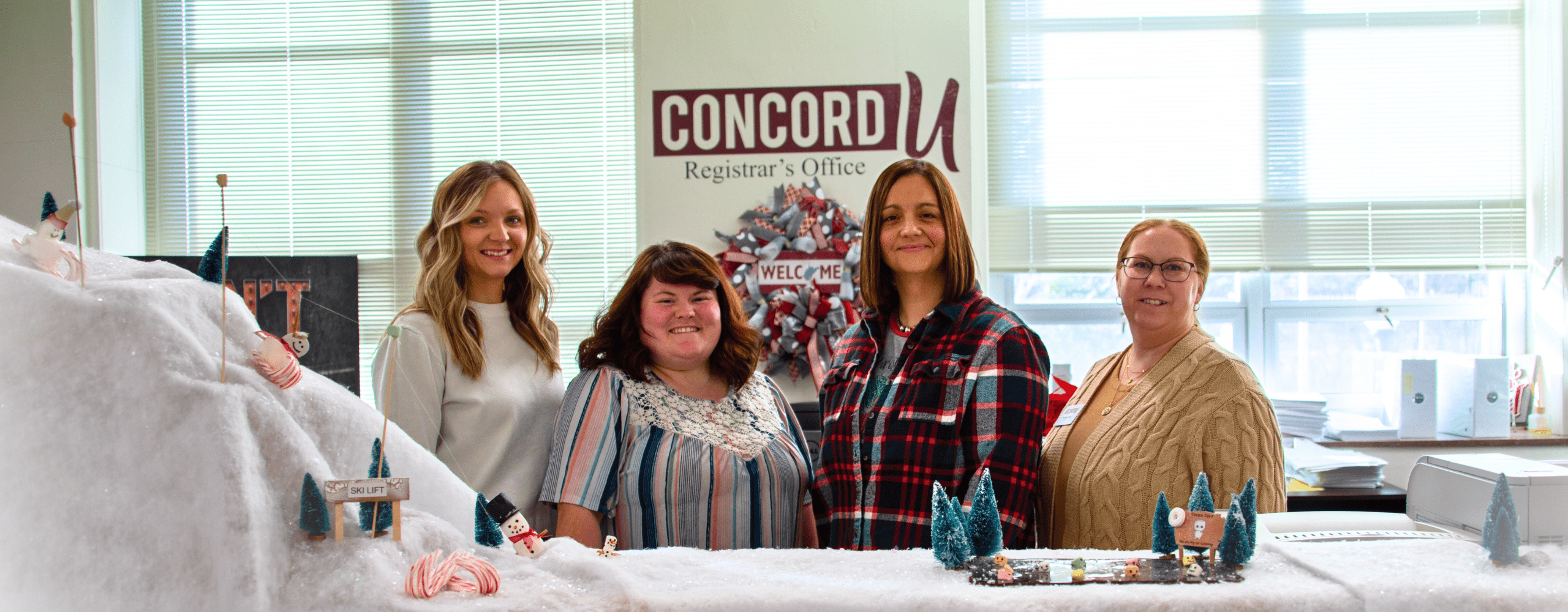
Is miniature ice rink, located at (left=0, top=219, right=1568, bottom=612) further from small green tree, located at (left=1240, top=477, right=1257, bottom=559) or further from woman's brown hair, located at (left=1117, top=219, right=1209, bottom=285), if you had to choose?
woman's brown hair, located at (left=1117, top=219, right=1209, bottom=285)

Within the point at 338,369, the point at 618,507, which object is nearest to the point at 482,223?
the point at 618,507

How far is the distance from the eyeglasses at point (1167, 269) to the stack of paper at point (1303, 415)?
1.82m

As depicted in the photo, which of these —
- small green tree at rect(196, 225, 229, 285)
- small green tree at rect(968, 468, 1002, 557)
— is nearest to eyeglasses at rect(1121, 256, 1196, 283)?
small green tree at rect(968, 468, 1002, 557)

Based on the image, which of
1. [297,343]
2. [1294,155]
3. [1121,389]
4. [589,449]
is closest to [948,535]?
[297,343]

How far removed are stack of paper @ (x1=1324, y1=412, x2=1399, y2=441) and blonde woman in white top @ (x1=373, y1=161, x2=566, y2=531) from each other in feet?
10.4

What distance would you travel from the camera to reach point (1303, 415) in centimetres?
318

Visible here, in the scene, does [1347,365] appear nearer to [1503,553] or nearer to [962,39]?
[962,39]

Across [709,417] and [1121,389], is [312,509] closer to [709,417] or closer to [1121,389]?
[709,417]

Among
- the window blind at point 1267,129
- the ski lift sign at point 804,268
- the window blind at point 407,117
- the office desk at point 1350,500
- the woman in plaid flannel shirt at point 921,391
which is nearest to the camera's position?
the woman in plaid flannel shirt at point 921,391

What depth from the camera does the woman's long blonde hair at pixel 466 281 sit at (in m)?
1.69

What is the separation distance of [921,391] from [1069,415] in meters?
0.49

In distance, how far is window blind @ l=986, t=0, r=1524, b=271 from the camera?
3.55 m

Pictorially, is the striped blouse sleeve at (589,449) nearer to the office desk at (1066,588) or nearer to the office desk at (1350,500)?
the office desk at (1066,588)

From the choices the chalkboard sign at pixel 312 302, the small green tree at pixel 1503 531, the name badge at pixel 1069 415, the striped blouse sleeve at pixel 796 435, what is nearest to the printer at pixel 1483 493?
the small green tree at pixel 1503 531
